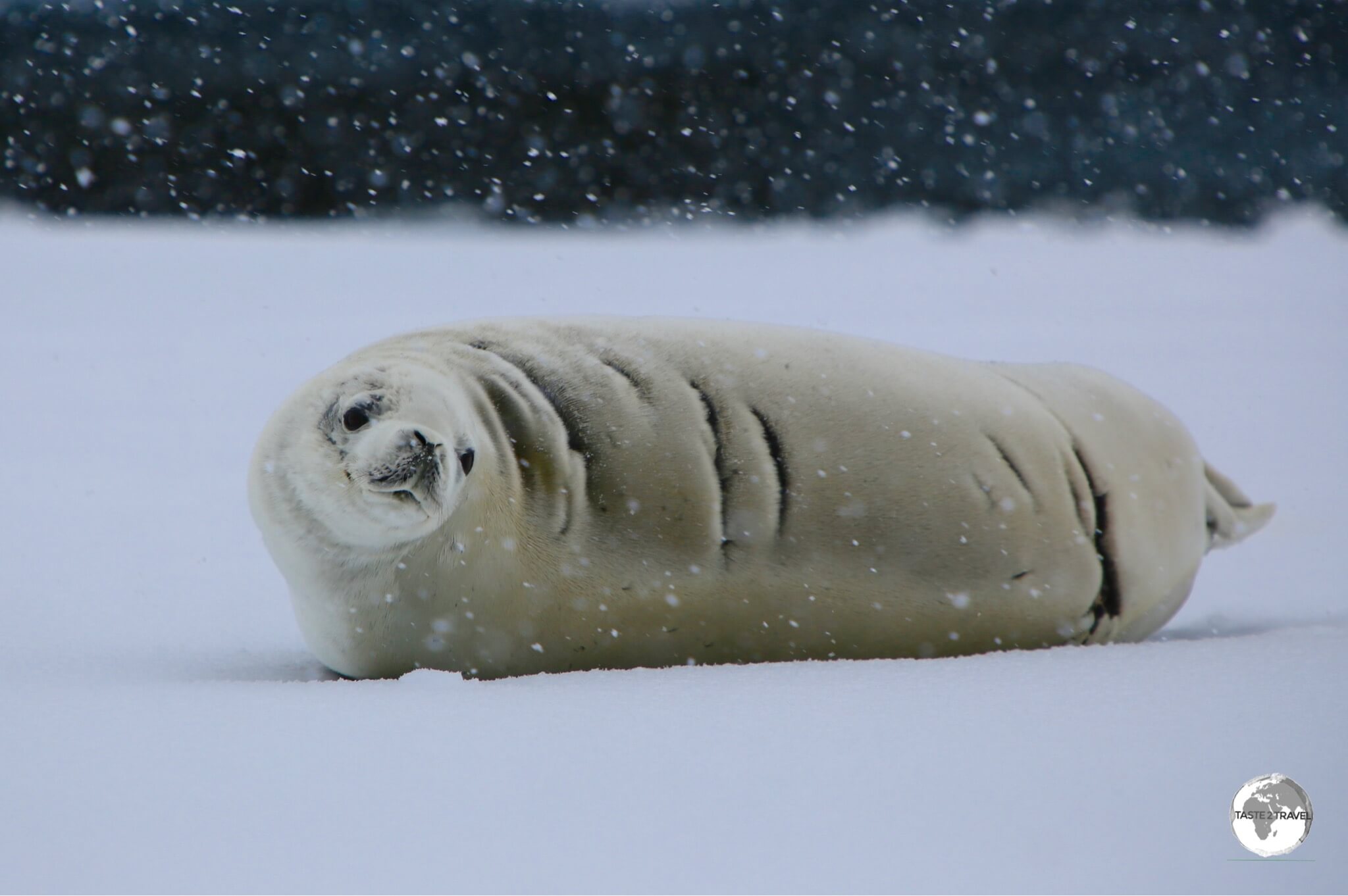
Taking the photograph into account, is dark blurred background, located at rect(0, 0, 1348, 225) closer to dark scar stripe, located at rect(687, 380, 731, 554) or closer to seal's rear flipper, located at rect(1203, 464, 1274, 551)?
seal's rear flipper, located at rect(1203, 464, 1274, 551)

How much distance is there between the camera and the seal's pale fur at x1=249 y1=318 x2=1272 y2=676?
1.18 meters

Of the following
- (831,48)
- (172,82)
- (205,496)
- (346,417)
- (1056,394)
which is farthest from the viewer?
(831,48)

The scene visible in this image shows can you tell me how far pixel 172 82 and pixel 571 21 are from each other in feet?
5.68

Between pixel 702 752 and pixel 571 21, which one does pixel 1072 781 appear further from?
pixel 571 21

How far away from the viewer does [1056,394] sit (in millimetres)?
1530

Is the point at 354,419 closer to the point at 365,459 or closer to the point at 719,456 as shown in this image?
the point at 365,459

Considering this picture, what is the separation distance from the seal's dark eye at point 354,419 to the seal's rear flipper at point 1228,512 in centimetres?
122

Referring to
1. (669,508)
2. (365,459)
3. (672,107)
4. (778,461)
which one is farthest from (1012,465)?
(672,107)

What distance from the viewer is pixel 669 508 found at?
1.23 meters

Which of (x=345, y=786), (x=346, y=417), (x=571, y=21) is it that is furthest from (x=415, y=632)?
(x=571, y=21)

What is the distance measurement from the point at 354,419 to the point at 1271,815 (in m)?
0.85

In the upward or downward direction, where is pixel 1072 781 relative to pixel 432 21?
downward

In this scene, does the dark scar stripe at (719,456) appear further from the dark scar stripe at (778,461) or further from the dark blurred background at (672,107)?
the dark blurred background at (672,107)

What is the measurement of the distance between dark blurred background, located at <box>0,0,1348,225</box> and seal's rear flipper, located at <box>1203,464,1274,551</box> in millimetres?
3805
